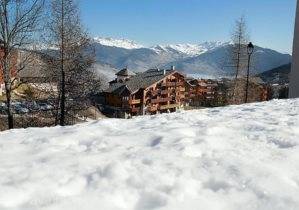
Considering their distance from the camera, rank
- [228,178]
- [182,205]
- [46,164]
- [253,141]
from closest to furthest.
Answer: [182,205] → [228,178] → [46,164] → [253,141]

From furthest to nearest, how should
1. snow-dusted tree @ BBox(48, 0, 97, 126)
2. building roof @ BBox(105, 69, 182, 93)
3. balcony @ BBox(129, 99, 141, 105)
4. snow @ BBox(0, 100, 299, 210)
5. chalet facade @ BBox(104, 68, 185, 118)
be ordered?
building roof @ BBox(105, 69, 182, 93) < balcony @ BBox(129, 99, 141, 105) < chalet facade @ BBox(104, 68, 185, 118) < snow-dusted tree @ BBox(48, 0, 97, 126) < snow @ BBox(0, 100, 299, 210)

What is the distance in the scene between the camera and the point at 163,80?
63688 mm

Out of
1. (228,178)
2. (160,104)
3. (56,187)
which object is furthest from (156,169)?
(160,104)

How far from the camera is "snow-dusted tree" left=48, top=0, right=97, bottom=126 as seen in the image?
23078 mm

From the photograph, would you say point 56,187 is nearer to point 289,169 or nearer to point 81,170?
point 81,170

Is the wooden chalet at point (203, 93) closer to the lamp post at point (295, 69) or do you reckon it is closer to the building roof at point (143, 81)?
the building roof at point (143, 81)

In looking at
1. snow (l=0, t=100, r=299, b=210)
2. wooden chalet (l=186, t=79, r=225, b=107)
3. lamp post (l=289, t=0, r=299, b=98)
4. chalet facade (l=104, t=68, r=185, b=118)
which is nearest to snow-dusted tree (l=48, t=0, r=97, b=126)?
lamp post (l=289, t=0, r=299, b=98)

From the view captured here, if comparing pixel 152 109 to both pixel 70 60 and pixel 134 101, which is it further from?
pixel 70 60

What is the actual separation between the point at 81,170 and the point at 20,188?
746mm

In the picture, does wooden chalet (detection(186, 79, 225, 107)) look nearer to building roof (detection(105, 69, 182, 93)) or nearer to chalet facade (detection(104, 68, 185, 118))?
chalet facade (detection(104, 68, 185, 118))

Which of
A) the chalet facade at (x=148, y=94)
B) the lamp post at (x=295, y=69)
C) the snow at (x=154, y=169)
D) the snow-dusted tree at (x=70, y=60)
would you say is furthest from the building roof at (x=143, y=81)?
the snow at (x=154, y=169)

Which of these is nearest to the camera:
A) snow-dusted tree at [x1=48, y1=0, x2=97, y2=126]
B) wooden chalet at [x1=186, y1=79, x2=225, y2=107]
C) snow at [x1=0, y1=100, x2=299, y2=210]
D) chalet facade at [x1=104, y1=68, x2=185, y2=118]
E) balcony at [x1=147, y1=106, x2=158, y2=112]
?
snow at [x1=0, y1=100, x2=299, y2=210]

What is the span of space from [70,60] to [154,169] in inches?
779

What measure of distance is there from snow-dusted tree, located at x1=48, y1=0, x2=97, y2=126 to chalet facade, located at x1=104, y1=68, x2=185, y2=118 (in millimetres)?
32644
